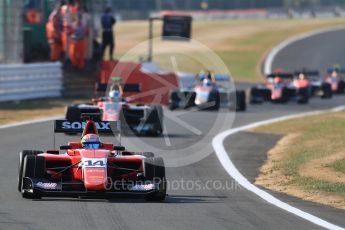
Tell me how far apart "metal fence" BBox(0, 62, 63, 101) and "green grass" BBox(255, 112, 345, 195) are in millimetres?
8132

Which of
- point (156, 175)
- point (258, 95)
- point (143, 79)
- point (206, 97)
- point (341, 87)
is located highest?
point (156, 175)

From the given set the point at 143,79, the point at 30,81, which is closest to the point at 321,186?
the point at 30,81

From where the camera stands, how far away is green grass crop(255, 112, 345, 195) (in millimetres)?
14406

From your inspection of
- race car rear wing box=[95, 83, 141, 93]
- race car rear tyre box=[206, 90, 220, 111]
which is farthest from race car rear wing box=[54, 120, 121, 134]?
race car rear tyre box=[206, 90, 220, 111]

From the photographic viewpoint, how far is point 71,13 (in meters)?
32.2

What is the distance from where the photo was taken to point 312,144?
19797mm

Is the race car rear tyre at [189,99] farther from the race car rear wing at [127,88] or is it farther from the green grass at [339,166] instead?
the green grass at [339,166]

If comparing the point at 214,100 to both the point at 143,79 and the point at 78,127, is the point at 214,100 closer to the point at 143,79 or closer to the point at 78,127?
the point at 143,79

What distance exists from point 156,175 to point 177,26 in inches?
1067

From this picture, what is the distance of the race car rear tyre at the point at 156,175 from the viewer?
12.1m

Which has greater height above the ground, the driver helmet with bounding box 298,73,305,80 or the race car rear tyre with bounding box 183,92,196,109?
the driver helmet with bounding box 298,73,305,80

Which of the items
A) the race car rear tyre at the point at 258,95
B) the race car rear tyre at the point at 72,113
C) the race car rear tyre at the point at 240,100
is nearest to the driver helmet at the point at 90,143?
the race car rear tyre at the point at 72,113

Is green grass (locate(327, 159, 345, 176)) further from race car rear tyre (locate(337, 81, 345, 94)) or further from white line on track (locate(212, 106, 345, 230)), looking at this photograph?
race car rear tyre (locate(337, 81, 345, 94))

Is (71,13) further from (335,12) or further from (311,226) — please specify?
(335,12)
